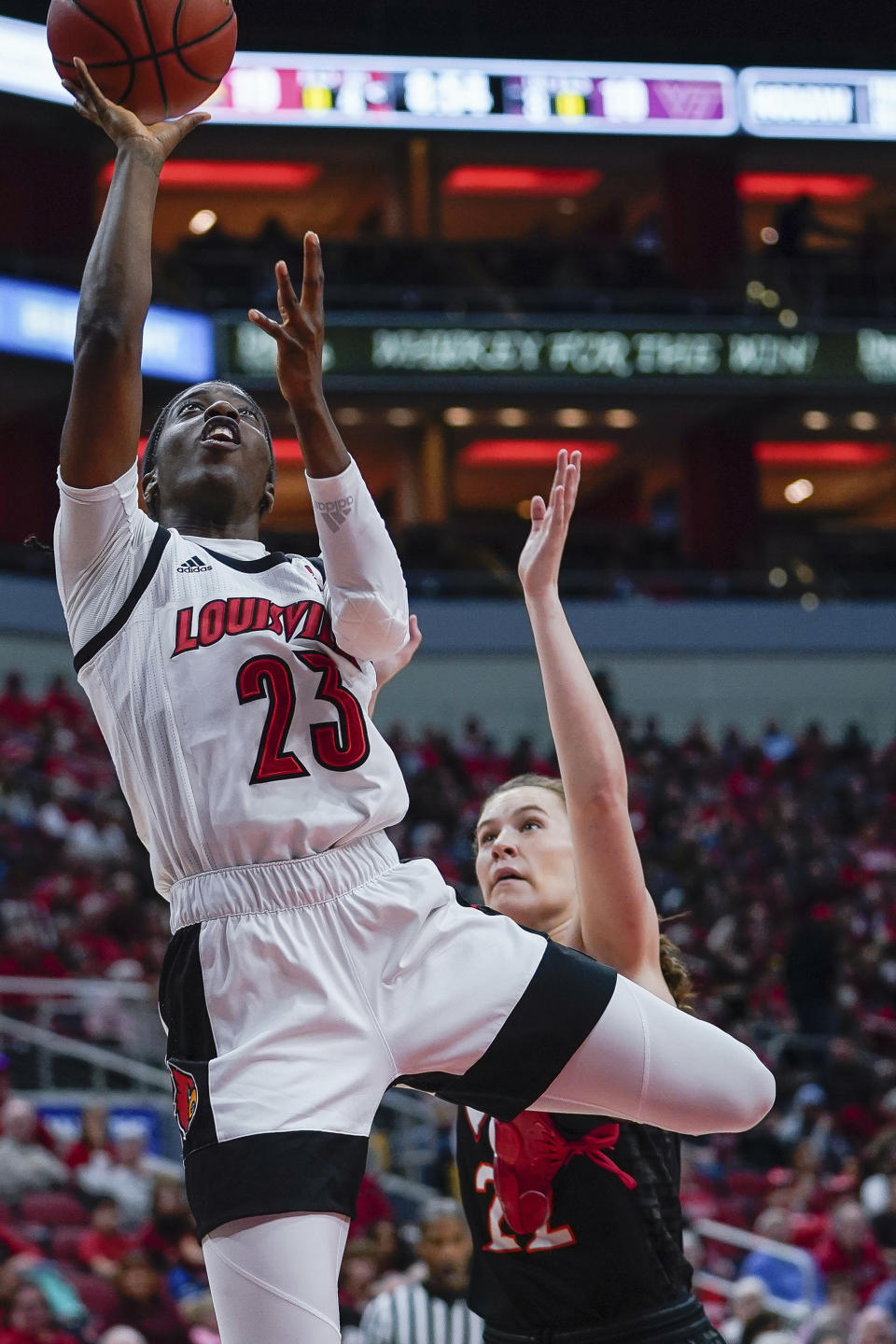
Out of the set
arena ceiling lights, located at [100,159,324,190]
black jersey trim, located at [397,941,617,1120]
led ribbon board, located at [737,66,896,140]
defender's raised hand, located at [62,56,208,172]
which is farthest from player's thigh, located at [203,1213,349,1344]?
arena ceiling lights, located at [100,159,324,190]

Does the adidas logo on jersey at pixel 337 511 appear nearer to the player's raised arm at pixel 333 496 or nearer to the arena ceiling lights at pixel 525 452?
the player's raised arm at pixel 333 496

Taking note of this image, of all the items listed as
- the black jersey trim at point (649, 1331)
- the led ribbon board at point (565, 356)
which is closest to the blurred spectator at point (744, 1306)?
the black jersey trim at point (649, 1331)

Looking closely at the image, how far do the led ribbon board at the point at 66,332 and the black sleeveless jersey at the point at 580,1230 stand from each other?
53.8ft

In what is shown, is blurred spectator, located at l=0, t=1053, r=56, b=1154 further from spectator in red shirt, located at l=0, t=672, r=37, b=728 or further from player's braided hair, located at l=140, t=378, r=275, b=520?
spectator in red shirt, located at l=0, t=672, r=37, b=728

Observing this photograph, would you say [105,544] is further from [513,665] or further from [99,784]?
[513,665]

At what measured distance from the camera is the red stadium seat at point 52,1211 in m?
8.10

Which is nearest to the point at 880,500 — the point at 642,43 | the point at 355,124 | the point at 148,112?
the point at 642,43

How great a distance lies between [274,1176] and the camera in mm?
2580

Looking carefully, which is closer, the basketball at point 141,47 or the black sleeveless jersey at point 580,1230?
the basketball at point 141,47

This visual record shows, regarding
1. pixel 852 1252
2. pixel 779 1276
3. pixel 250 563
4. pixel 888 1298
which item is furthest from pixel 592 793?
pixel 852 1252

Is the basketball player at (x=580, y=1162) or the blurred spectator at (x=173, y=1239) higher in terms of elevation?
the basketball player at (x=580, y=1162)

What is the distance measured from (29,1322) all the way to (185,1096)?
462 centimetres

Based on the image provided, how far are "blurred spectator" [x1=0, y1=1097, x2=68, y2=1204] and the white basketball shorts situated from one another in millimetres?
5904

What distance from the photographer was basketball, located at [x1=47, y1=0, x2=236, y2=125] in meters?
3.15
